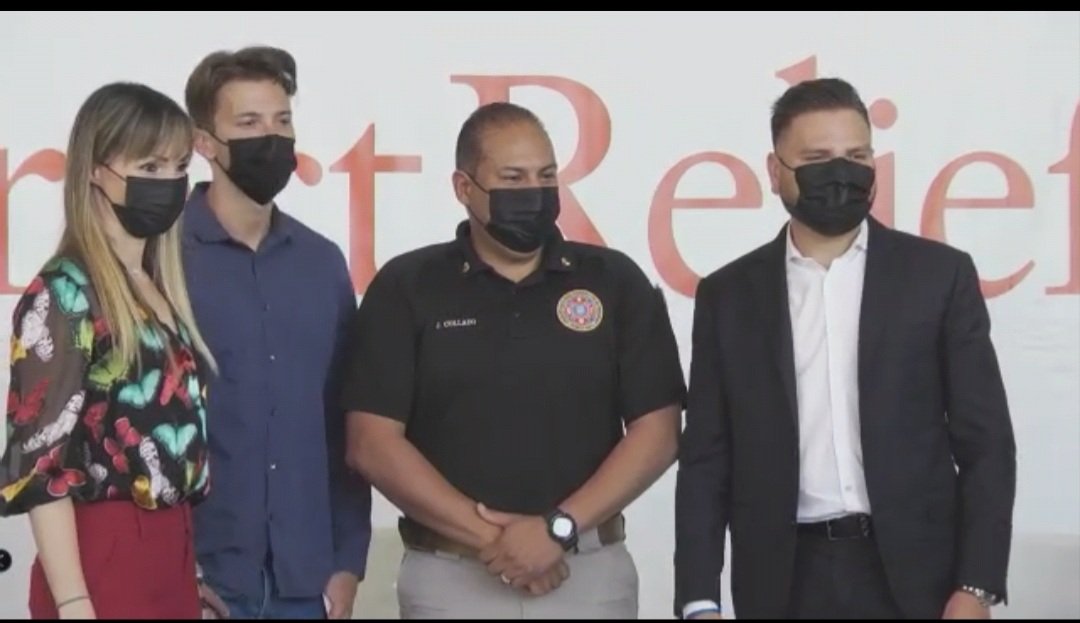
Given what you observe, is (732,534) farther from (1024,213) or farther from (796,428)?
(1024,213)

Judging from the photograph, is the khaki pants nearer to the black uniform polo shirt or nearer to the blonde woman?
the black uniform polo shirt

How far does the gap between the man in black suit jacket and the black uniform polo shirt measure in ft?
0.58

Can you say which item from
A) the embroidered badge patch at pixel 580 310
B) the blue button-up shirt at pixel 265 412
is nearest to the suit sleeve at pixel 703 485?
the embroidered badge patch at pixel 580 310

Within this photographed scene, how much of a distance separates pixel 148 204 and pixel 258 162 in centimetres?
43

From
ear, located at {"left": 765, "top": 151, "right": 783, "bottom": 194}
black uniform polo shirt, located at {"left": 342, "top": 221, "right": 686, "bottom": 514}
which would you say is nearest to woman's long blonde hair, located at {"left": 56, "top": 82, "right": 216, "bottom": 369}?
black uniform polo shirt, located at {"left": 342, "top": 221, "right": 686, "bottom": 514}

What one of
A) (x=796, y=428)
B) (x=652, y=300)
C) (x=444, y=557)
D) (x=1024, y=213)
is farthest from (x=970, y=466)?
(x=1024, y=213)

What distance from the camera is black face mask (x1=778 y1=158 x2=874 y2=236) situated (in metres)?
3.16

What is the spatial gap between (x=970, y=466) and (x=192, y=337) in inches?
50.2

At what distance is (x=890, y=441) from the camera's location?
10.1 feet

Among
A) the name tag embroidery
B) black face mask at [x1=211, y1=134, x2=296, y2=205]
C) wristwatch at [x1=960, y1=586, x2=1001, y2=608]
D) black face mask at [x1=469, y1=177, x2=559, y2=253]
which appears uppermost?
black face mask at [x1=211, y1=134, x2=296, y2=205]

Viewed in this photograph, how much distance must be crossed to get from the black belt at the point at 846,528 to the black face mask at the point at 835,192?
0.49m

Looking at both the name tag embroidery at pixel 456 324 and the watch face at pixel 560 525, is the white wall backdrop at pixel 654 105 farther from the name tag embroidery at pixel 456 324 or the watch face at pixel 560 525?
the watch face at pixel 560 525

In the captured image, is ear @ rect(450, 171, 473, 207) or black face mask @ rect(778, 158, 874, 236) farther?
ear @ rect(450, 171, 473, 207)

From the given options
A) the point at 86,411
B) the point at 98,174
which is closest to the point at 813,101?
the point at 98,174
